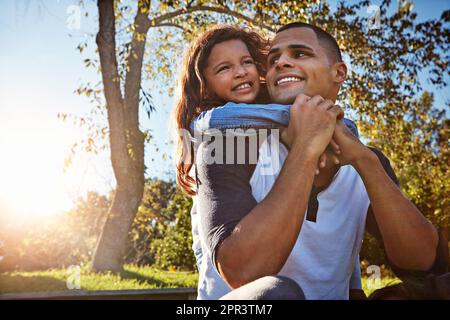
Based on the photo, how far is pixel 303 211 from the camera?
1.10m

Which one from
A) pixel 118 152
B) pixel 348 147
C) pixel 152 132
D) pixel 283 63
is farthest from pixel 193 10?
pixel 348 147

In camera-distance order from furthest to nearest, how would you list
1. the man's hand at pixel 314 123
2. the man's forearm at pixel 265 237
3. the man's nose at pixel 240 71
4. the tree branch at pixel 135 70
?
the tree branch at pixel 135 70, the man's nose at pixel 240 71, the man's hand at pixel 314 123, the man's forearm at pixel 265 237

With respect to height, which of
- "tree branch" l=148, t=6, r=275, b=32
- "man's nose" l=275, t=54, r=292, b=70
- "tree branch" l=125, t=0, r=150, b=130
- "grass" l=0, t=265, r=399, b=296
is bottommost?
"grass" l=0, t=265, r=399, b=296

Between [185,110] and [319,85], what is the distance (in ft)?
1.91

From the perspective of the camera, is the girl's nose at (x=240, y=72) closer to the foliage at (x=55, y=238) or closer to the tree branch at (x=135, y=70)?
the tree branch at (x=135, y=70)

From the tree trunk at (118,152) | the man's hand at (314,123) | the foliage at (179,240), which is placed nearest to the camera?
the man's hand at (314,123)

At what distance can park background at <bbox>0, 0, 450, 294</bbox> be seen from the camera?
4.59 metres

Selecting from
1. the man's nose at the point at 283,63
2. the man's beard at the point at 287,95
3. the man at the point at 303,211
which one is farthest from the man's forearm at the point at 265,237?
the man's nose at the point at 283,63

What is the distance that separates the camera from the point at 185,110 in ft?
6.12

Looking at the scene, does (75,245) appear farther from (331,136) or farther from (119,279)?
(331,136)

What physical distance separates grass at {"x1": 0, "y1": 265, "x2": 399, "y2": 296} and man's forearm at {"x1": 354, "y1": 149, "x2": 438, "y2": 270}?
3.07 meters

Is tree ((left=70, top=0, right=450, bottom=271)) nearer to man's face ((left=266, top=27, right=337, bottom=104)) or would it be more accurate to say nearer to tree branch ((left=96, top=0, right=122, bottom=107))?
tree branch ((left=96, top=0, right=122, bottom=107))

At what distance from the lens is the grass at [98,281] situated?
4.24 meters

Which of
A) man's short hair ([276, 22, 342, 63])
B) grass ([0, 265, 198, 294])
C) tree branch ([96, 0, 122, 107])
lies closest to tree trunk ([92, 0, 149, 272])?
tree branch ([96, 0, 122, 107])
